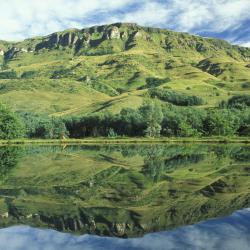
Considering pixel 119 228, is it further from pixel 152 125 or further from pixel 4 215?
pixel 152 125

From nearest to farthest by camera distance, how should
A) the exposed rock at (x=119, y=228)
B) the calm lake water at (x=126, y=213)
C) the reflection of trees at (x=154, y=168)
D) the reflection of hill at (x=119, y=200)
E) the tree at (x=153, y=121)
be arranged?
the calm lake water at (x=126, y=213), the exposed rock at (x=119, y=228), the reflection of hill at (x=119, y=200), the reflection of trees at (x=154, y=168), the tree at (x=153, y=121)

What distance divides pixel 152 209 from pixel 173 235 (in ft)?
20.6

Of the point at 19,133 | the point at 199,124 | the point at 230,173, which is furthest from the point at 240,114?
the point at 230,173

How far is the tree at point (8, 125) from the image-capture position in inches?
6457

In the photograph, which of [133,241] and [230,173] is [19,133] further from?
[133,241]

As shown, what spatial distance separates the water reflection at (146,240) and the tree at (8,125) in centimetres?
14590

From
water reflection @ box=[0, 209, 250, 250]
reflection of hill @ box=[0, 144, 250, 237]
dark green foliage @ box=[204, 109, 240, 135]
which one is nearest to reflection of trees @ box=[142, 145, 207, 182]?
reflection of hill @ box=[0, 144, 250, 237]

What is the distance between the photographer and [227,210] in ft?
90.3

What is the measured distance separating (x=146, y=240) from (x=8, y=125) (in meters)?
150

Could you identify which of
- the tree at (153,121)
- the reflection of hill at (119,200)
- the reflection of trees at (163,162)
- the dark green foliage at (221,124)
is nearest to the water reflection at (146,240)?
the reflection of hill at (119,200)

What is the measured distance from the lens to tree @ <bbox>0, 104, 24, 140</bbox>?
164000 millimetres

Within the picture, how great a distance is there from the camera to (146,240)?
65.8ft

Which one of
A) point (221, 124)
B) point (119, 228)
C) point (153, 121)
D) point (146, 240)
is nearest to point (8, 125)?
point (153, 121)

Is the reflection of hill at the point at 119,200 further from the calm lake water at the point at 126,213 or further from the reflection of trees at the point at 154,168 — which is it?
the reflection of trees at the point at 154,168
